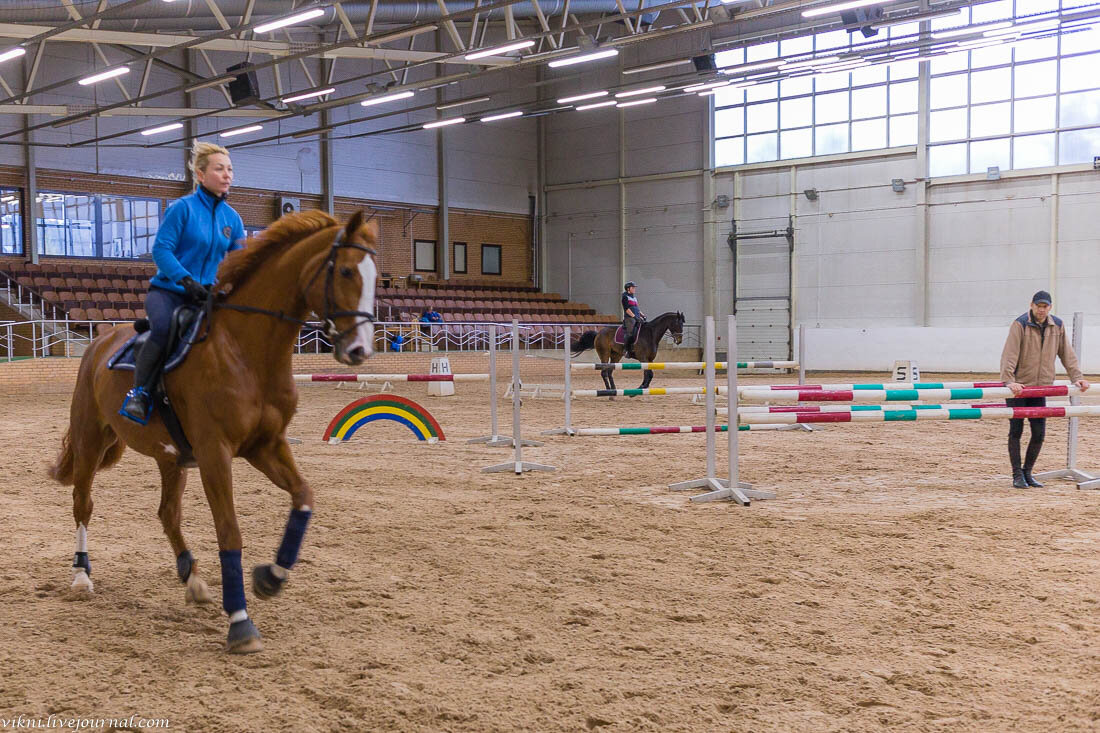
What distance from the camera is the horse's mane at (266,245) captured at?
12.8ft

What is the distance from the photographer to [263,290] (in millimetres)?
3840

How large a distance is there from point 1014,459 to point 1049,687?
16.2ft

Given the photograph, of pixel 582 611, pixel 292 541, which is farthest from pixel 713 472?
pixel 292 541

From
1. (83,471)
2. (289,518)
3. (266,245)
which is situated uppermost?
(266,245)

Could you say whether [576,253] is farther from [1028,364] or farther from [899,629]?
[899,629]

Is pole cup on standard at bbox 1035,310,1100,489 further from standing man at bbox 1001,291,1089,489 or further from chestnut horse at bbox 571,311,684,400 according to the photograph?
chestnut horse at bbox 571,311,684,400

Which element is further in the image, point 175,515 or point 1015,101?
point 1015,101

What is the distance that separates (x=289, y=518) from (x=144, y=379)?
0.88m

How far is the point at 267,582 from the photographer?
3787 mm

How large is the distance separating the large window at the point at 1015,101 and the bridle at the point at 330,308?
900 inches

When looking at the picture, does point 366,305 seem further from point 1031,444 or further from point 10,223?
point 10,223

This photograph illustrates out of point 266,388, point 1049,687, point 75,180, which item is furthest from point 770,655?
point 75,180

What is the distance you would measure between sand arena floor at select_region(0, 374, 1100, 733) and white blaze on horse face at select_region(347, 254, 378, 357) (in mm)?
1244

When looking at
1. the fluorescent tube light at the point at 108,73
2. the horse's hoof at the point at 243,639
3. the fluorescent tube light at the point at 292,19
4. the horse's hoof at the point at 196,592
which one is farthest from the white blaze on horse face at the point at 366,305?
the fluorescent tube light at the point at 108,73
